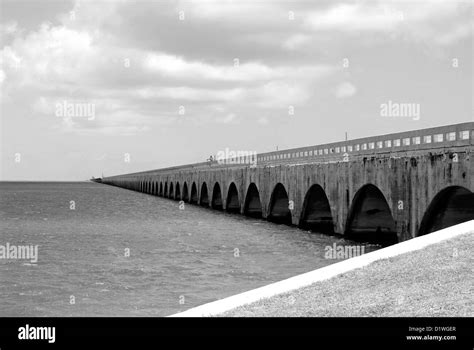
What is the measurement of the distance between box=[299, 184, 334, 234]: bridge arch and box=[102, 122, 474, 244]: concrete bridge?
58mm

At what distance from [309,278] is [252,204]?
4180 cm

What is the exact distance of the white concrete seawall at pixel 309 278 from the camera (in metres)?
12.8

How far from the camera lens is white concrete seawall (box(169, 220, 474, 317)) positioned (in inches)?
504

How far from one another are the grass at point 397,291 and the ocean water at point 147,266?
17.9 feet

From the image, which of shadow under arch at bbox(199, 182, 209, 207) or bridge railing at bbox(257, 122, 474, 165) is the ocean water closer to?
bridge railing at bbox(257, 122, 474, 165)

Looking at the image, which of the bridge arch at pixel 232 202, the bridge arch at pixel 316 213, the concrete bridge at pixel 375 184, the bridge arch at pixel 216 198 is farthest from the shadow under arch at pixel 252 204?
the bridge arch at pixel 316 213

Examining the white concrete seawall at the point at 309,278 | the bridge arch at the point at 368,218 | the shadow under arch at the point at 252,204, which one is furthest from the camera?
the shadow under arch at the point at 252,204

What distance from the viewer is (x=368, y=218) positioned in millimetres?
31844

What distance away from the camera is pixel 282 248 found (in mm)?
30125

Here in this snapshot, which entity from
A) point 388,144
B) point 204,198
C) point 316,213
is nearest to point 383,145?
point 388,144

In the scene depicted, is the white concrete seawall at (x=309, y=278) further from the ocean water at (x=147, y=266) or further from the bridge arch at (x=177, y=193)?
the bridge arch at (x=177, y=193)

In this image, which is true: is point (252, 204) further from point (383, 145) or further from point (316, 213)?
point (383, 145)

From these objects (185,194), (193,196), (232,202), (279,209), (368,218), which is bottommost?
(368,218)
